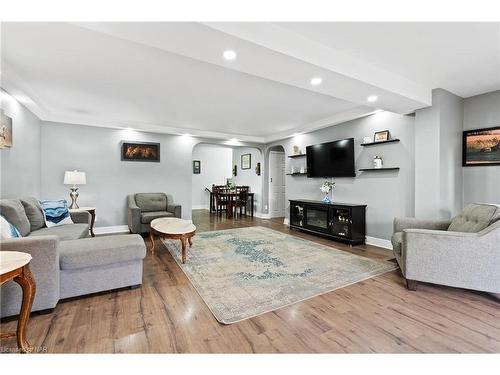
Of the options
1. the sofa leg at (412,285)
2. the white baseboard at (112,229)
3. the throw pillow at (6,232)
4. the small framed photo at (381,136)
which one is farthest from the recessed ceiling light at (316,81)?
the white baseboard at (112,229)

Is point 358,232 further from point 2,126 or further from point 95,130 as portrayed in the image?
point 95,130

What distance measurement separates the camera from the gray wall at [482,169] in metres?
3.15

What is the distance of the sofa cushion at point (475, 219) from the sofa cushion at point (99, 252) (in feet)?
10.9

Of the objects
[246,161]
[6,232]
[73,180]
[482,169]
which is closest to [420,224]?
[482,169]

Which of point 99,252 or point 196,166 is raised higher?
point 196,166

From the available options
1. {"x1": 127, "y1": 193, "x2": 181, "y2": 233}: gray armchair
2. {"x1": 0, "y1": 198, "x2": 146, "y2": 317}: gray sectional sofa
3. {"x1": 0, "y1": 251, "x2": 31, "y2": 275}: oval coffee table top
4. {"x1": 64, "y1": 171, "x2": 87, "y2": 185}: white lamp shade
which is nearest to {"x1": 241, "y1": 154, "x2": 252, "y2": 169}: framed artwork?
{"x1": 127, "y1": 193, "x2": 181, "y2": 233}: gray armchair

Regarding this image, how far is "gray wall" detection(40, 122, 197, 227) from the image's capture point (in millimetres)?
4586

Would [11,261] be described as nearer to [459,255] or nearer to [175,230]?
[175,230]

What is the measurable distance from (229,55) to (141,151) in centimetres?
408

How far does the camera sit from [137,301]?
2131 millimetres

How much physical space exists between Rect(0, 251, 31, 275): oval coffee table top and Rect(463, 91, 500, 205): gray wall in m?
4.91

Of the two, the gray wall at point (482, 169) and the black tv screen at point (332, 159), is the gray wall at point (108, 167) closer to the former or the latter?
the black tv screen at point (332, 159)

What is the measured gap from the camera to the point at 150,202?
5.17 metres

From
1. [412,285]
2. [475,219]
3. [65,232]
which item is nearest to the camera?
[412,285]
